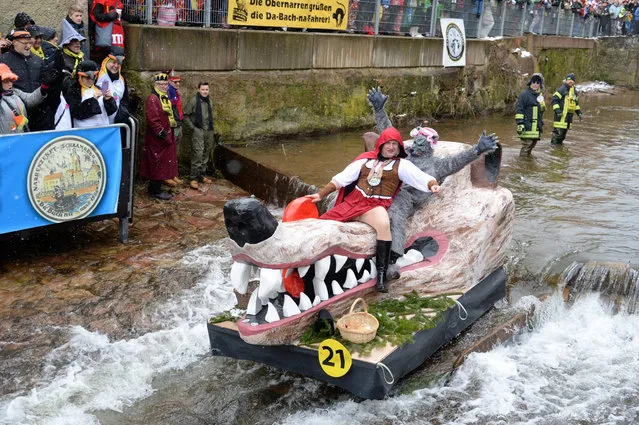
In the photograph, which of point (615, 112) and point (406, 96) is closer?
point (406, 96)

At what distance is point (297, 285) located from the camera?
198 inches

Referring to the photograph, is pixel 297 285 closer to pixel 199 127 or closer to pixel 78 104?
pixel 78 104

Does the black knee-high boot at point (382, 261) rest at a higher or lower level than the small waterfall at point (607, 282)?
higher

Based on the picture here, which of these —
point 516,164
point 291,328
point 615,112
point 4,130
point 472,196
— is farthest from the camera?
point 615,112

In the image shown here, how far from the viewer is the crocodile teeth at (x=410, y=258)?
231 inches

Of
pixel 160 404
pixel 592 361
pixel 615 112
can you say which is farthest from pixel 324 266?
pixel 615 112

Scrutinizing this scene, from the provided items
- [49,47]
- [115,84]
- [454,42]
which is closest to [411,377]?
[115,84]

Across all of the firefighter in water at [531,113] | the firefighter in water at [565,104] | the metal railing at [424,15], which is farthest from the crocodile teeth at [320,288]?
the firefighter in water at [565,104]

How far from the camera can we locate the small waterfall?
22.2 ft

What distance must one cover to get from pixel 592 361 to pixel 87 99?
227 inches

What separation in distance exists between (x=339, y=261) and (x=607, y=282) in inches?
126

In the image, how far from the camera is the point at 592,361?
5906mm

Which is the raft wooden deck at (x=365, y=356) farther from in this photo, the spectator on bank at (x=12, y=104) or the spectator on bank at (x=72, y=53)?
the spectator on bank at (x=72, y=53)

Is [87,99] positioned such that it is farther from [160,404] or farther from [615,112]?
[615,112]
